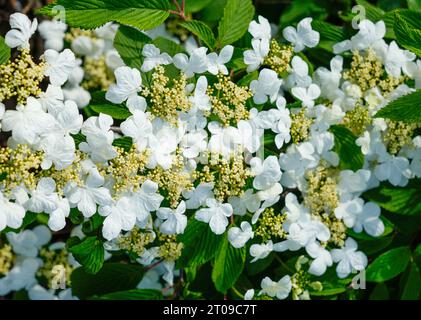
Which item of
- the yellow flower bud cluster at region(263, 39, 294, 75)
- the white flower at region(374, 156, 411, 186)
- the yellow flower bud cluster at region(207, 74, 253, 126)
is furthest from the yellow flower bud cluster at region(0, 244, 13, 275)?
the white flower at region(374, 156, 411, 186)

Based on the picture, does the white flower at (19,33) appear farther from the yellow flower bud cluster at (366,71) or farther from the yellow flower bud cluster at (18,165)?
the yellow flower bud cluster at (366,71)

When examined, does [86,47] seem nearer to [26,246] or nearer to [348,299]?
[26,246]

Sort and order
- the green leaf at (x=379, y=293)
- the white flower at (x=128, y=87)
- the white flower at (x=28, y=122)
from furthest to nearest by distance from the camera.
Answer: the green leaf at (x=379, y=293)
the white flower at (x=128, y=87)
the white flower at (x=28, y=122)

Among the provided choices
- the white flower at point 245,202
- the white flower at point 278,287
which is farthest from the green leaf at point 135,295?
the white flower at point 245,202

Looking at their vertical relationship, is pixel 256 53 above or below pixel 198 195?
above

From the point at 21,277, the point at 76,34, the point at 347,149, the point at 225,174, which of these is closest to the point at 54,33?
the point at 76,34

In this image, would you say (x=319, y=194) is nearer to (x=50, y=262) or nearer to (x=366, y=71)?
(x=366, y=71)
